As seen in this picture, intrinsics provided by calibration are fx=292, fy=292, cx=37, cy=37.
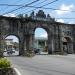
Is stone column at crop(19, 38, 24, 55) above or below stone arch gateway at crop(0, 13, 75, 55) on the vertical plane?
below

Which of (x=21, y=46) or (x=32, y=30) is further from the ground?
(x=32, y=30)

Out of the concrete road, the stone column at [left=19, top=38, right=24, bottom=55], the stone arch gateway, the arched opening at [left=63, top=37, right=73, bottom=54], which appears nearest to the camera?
the concrete road

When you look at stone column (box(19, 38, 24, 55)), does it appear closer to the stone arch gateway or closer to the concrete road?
the stone arch gateway

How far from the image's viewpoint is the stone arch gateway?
55688mm

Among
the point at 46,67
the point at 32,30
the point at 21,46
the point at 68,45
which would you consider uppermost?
the point at 32,30

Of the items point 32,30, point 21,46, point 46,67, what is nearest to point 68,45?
point 32,30

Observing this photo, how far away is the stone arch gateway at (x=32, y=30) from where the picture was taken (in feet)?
183

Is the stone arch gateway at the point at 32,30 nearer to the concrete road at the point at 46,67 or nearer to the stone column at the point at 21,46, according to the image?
the stone column at the point at 21,46

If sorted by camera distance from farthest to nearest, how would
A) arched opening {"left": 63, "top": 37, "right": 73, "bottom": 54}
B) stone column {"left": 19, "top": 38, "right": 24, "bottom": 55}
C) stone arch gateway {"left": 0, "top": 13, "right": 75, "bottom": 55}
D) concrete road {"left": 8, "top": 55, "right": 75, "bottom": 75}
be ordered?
arched opening {"left": 63, "top": 37, "right": 73, "bottom": 54}
stone column {"left": 19, "top": 38, "right": 24, "bottom": 55}
stone arch gateway {"left": 0, "top": 13, "right": 75, "bottom": 55}
concrete road {"left": 8, "top": 55, "right": 75, "bottom": 75}

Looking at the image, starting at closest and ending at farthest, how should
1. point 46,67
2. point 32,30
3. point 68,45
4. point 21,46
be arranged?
point 46,67 < point 21,46 < point 32,30 < point 68,45

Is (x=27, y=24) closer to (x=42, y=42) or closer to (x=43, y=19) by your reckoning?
(x=43, y=19)

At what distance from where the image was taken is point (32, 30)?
58.1 metres

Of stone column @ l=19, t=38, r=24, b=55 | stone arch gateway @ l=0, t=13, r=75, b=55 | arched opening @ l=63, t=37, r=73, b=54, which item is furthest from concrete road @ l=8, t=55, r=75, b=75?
arched opening @ l=63, t=37, r=73, b=54

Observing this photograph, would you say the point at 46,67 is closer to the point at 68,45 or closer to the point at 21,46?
the point at 21,46
